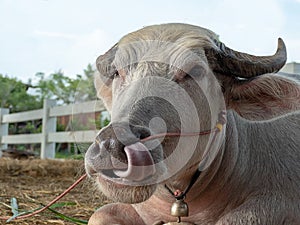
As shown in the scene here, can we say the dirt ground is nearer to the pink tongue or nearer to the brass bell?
the brass bell

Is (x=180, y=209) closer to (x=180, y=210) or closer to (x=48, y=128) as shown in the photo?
(x=180, y=210)

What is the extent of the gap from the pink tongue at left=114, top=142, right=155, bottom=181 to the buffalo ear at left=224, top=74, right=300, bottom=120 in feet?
2.14

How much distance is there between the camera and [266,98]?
2232mm

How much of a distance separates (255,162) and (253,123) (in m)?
0.24

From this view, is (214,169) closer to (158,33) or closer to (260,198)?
(260,198)

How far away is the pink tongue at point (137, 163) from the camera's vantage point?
A: 158 centimetres

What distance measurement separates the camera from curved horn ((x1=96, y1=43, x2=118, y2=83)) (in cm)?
216

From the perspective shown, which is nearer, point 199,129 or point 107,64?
point 199,129

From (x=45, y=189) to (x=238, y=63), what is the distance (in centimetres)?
357

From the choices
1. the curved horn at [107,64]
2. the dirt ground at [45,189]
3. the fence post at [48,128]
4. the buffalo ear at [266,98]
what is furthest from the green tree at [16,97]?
the buffalo ear at [266,98]

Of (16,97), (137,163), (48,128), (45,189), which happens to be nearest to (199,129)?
(137,163)

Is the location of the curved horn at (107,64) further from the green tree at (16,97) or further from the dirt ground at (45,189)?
the green tree at (16,97)

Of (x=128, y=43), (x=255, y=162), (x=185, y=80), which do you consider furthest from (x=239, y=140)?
(x=128, y=43)

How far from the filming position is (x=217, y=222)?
6.98 feet
